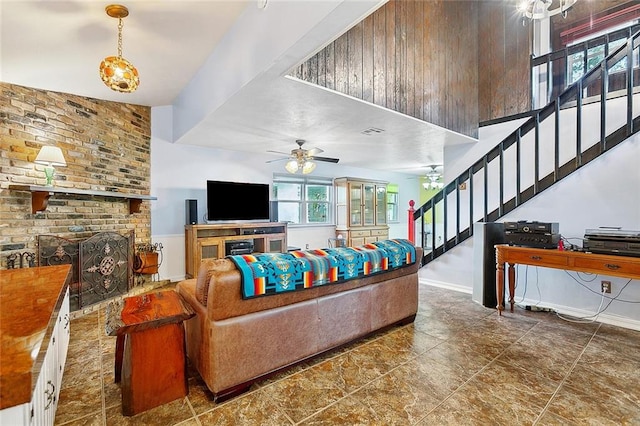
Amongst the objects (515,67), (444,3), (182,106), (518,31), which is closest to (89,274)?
(182,106)

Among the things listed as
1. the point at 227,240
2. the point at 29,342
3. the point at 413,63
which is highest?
the point at 413,63

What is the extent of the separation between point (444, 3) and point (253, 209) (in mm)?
4459

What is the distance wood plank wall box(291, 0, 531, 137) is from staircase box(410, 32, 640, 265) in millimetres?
818

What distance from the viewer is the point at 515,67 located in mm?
4445

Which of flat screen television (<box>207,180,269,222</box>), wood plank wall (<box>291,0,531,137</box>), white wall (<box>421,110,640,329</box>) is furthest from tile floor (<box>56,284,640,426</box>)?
flat screen television (<box>207,180,269,222</box>)

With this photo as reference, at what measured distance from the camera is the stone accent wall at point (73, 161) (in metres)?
2.87

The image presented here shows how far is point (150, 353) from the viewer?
1682 mm

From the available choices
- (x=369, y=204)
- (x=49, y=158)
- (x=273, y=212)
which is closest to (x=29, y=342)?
(x=49, y=158)

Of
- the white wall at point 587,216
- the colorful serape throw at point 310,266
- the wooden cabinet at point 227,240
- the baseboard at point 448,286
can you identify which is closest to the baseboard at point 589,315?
the white wall at point 587,216

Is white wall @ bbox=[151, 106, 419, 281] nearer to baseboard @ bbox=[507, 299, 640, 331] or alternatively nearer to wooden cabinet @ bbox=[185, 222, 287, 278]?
wooden cabinet @ bbox=[185, 222, 287, 278]

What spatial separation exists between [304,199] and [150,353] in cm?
535

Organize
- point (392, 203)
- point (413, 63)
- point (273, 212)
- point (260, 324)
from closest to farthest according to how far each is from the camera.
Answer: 1. point (260, 324)
2. point (413, 63)
3. point (273, 212)
4. point (392, 203)

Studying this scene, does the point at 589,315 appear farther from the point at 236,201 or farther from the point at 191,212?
the point at 191,212

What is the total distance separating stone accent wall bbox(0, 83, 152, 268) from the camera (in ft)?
9.41
